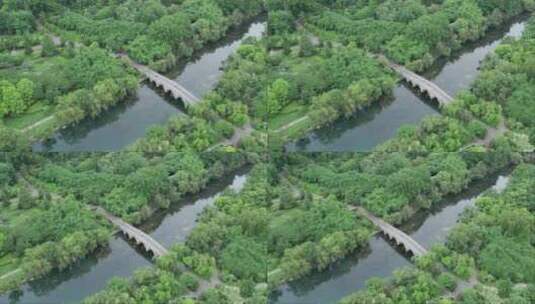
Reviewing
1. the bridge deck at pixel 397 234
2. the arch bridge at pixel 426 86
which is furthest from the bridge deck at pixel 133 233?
the arch bridge at pixel 426 86

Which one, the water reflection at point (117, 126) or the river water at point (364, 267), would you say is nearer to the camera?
the river water at point (364, 267)

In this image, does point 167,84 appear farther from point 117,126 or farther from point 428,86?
point 428,86

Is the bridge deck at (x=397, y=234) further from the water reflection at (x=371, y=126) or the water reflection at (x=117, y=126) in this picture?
the water reflection at (x=117, y=126)

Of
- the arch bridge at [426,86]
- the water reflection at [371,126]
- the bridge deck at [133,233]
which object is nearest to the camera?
the bridge deck at [133,233]

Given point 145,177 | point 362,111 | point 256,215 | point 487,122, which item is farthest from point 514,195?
point 145,177

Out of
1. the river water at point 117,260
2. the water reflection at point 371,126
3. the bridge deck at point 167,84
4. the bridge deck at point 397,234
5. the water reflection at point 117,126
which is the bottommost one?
the river water at point 117,260

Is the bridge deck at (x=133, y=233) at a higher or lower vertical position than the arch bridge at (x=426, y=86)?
lower

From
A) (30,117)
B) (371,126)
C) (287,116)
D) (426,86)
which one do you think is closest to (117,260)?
(30,117)
